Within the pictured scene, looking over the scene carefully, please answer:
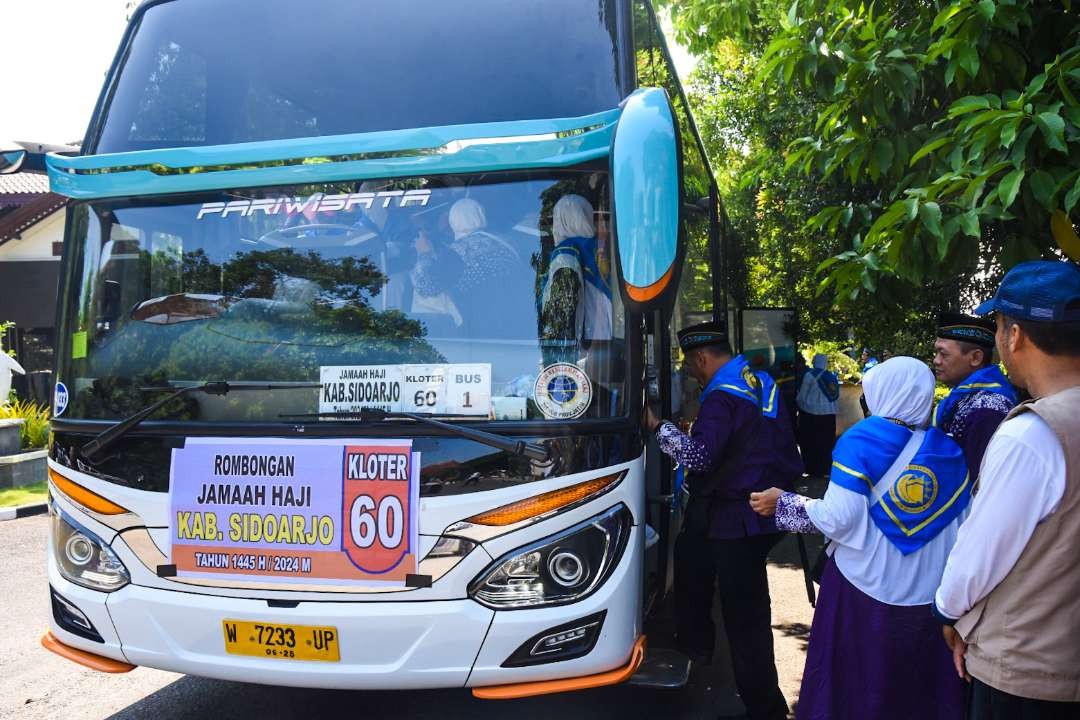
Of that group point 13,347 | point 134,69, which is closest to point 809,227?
point 134,69

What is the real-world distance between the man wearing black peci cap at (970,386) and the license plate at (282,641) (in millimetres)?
A: 3175

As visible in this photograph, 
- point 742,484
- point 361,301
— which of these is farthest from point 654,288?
point 742,484

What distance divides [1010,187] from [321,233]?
101 inches

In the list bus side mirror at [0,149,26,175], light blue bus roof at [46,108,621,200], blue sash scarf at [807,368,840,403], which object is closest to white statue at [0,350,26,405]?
bus side mirror at [0,149,26,175]

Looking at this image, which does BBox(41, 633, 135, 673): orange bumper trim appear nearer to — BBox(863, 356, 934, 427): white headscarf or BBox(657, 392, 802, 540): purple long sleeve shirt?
BBox(657, 392, 802, 540): purple long sleeve shirt

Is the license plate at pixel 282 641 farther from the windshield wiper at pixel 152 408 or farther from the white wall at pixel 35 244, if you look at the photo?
the white wall at pixel 35 244

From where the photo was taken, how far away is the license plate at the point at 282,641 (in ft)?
11.0

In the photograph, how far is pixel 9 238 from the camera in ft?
76.5

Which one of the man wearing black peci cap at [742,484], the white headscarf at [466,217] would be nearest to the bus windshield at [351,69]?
the white headscarf at [466,217]

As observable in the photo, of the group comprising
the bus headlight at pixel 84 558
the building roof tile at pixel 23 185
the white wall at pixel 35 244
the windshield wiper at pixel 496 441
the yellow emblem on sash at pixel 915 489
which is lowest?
the bus headlight at pixel 84 558

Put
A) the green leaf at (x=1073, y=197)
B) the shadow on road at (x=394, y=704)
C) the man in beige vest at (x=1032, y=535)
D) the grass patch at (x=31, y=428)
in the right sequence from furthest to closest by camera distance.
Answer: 1. the grass patch at (x=31, y=428)
2. the shadow on road at (x=394, y=704)
3. the green leaf at (x=1073, y=197)
4. the man in beige vest at (x=1032, y=535)

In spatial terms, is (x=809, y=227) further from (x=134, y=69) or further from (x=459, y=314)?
(x=134, y=69)

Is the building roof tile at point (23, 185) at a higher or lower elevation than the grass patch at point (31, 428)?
higher

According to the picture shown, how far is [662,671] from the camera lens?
3684 millimetres
